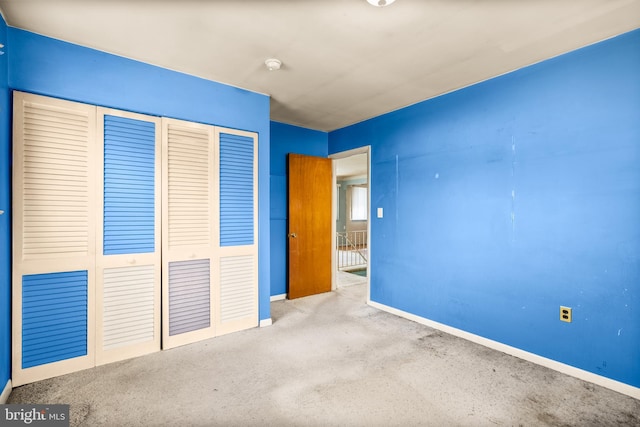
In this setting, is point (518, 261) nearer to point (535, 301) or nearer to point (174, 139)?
point (535, 301)

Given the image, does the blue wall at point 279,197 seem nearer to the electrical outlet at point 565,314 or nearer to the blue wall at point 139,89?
the blue wall at point 139,89

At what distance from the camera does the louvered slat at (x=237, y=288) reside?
2.98 metres

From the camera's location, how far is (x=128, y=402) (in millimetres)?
1938

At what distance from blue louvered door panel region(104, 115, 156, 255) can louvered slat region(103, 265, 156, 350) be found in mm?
199

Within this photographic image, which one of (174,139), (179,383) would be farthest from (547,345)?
(174,139)

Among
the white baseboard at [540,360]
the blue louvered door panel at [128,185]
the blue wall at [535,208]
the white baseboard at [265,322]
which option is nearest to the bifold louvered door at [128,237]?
the blue louvered door panel at [128,185]

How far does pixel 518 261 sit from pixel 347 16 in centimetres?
241

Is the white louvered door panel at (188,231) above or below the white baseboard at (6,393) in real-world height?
above

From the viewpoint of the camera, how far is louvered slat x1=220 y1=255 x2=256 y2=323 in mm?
2982

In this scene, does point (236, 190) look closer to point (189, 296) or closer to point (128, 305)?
point (189, 296)

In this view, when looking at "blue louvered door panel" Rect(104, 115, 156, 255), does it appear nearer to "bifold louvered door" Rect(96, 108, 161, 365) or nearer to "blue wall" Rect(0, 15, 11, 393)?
"bifold louvered door" Rect(96, 108, 161, 365)

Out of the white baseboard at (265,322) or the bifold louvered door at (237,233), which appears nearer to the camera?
the bifold louvered door at (237,233)

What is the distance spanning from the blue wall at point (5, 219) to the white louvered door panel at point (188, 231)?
0.96 metres

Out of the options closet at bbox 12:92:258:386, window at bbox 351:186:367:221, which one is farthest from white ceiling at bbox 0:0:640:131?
window at bbox 351:186:367:221
